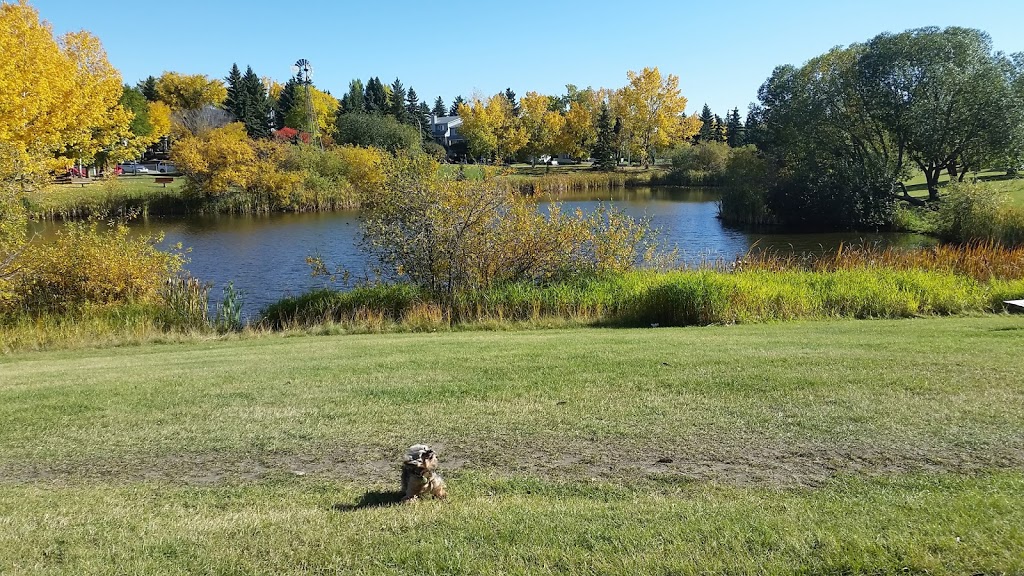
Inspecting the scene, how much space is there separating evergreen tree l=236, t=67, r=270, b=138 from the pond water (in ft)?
102

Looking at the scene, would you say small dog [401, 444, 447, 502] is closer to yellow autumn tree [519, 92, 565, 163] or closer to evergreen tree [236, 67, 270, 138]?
evergreen tree [236, 67, 270, 138]

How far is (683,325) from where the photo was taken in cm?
1273

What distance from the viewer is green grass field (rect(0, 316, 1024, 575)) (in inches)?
149

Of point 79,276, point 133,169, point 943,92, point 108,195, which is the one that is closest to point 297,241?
point 79,276

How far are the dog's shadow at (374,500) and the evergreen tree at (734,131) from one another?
98.6 m

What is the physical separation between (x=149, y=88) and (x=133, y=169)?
21.7m

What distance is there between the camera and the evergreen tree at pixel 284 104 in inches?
3745

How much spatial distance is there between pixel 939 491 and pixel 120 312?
16.0m

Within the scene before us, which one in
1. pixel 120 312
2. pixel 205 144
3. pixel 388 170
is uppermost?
pixel 205 144

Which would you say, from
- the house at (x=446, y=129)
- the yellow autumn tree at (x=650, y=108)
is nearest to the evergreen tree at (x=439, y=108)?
the house at (x=446, y=129)

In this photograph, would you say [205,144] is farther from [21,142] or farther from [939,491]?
[939,491]

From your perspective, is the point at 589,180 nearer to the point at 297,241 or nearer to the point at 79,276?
the point at 297,241

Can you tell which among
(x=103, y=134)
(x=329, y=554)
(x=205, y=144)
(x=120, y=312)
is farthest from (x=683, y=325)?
(x=205, y=144)

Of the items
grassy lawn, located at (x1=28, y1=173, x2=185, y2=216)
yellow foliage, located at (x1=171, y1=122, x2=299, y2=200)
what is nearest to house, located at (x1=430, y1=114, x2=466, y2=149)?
yellow foliage, located at (x1=171, y1=122, x2=299, y2=200)
